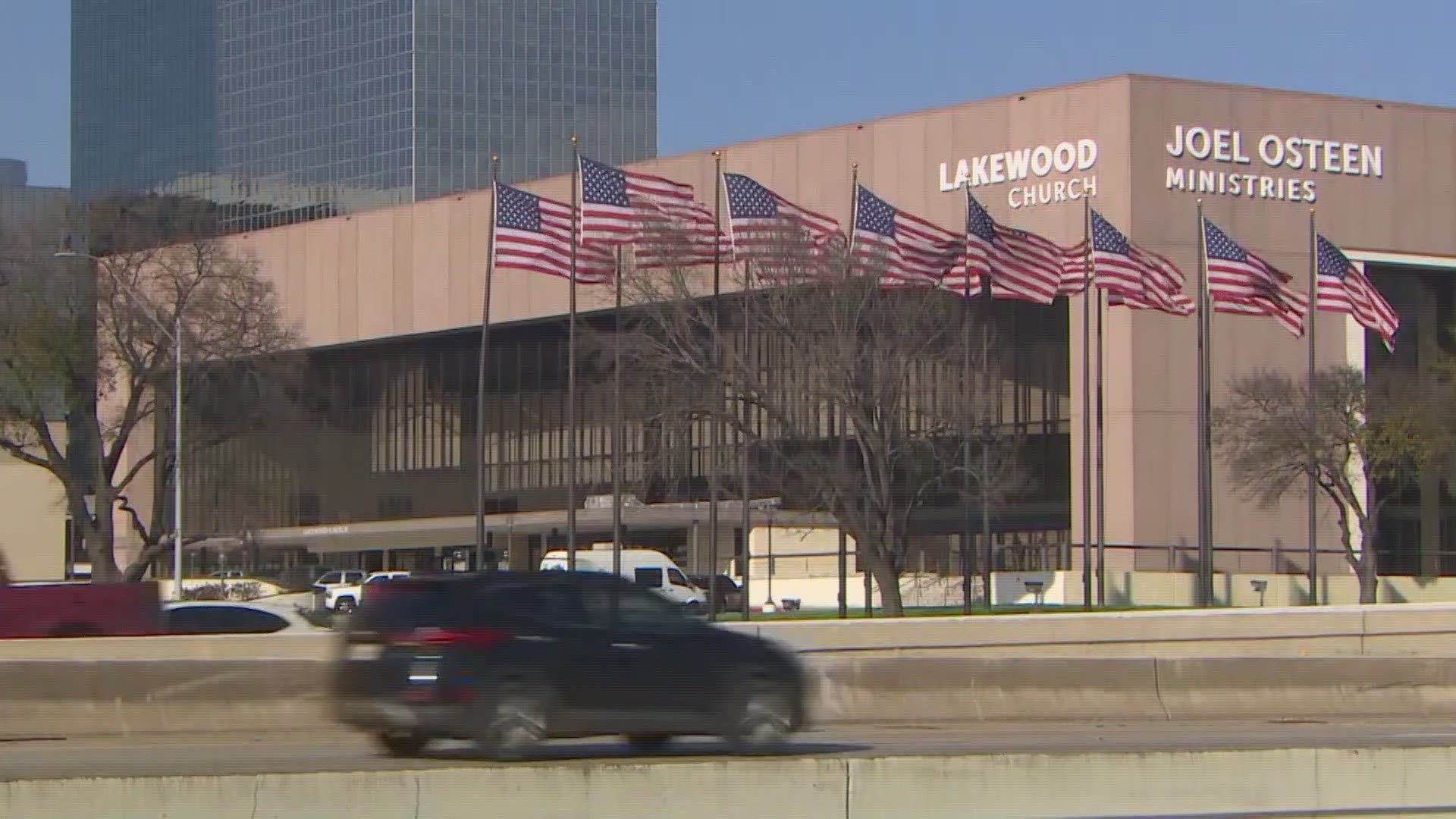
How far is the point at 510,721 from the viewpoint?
56.3ft

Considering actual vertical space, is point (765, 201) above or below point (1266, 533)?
above

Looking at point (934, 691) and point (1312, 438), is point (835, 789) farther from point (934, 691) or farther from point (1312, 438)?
point (1312, 438)

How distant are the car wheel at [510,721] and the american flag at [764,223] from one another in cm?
2690

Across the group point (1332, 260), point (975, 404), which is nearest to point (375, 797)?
point (1332, 260)

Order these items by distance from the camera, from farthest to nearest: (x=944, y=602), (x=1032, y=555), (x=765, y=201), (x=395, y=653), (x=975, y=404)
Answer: (x=1032, y=555) < (x=944, y=602) < (x=975, y=404) < (x=765, y=201) < (x=395, y=653)

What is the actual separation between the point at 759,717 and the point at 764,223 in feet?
89.5

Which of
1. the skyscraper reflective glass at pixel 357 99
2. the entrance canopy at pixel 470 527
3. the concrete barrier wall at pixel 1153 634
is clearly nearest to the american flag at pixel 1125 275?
the concrete barrier wall at pixel 1153 634

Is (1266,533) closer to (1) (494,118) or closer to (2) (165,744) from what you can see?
(2) (165,744)

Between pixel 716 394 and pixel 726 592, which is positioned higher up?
pixel 716 394

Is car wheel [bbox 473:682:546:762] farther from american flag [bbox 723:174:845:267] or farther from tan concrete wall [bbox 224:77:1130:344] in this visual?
tan concrete wall [bbox 224:77:1130:344]

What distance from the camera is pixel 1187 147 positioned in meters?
67.8

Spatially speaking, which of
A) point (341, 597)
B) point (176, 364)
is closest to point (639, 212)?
point (176, 364)

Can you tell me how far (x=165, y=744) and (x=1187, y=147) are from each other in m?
50.9

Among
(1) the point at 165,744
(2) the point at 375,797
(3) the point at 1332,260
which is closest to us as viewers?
(2) the point at 375,797
